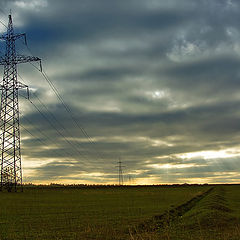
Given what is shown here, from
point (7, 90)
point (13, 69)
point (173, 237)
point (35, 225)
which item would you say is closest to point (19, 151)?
point (7, 90)

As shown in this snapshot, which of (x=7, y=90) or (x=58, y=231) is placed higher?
(x=7, y=90)

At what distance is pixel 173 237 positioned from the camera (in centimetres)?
1794

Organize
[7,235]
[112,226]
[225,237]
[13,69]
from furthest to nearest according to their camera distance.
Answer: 1. [13,69]
2. [112,226]
3. [7,235]
4. [225,237]

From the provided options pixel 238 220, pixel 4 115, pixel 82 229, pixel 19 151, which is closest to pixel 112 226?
pixel 82 229

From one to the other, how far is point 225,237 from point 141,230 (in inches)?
213

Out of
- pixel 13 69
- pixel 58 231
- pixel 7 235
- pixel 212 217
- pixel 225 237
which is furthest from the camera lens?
pixel 13 69

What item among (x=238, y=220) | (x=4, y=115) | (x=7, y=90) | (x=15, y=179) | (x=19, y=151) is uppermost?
(x=7, y=90)

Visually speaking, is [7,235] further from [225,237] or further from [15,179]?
[15,179]

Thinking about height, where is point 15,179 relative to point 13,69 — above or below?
below

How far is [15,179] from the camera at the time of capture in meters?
64.8

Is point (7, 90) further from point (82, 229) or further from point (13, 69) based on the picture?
point (82, 229)

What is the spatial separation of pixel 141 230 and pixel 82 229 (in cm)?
357

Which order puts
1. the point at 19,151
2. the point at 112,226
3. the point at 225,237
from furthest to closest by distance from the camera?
1. the point at 19,151
2. the point at 112,226
3. the point at 225,237

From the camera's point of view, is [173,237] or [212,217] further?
[212,217]
